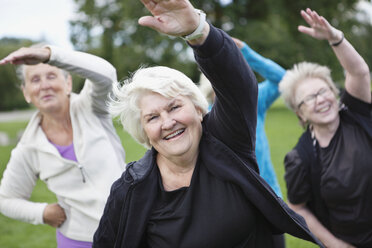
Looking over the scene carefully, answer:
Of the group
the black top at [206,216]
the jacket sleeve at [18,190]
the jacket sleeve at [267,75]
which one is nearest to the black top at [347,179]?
the jacket sleeve at [267,75]

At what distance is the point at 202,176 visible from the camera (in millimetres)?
1955

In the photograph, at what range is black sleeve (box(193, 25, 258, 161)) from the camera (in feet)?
5.33

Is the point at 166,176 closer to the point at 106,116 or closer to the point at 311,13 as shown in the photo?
the point at 106,116

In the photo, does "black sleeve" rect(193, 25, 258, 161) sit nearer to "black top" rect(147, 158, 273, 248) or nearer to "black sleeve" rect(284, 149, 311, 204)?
"black top" rect(147, 158, 273, 248)

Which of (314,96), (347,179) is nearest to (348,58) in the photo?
(314,96)

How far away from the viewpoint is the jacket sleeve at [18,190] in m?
2.94

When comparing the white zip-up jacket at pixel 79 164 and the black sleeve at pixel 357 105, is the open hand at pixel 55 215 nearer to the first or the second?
the white zip-up jacket at pixel 79 164

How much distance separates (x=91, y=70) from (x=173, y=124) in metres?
1.06

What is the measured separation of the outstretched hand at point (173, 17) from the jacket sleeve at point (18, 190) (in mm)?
1849

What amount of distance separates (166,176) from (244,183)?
0.44 meters

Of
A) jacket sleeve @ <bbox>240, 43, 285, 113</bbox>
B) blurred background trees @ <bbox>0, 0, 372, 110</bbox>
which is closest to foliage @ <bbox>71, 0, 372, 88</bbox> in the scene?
blurred background trees @ <bbox>0, 0, 372, 110</bbox>

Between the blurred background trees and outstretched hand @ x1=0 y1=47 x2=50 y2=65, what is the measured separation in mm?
17467

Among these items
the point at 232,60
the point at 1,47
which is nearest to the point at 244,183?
the point at 232,60

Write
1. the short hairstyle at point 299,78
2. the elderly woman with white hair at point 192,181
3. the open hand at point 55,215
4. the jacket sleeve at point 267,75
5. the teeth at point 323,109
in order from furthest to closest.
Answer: the jacket sleeve at point 267,75 → the short hairstyle at point 299,78 → the teeth at point 323,109 → the open hand at point 55,215 → the elderly woman with white hair at point 192,181
